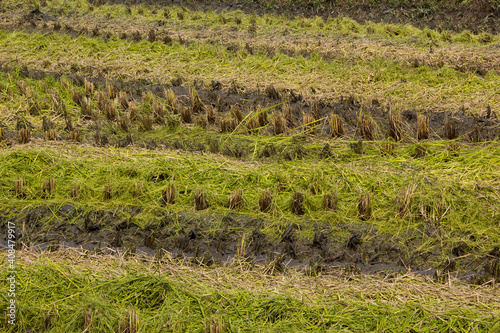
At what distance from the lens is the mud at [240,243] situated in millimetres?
4191

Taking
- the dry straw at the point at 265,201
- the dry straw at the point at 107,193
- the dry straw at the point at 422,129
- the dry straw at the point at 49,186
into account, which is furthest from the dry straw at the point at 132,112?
the dry straw at the point at 422,129

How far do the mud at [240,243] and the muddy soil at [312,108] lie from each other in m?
1.60

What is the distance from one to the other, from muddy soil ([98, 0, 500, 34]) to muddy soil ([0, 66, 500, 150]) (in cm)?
435

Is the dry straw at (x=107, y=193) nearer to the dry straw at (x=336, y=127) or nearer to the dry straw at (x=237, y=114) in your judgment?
the dry straw at (x=237, y=114)

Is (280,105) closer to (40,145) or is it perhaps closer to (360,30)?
(40,145)

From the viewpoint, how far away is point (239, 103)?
738 cm

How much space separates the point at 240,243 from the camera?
14.8 ft

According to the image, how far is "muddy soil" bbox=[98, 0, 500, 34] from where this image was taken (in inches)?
412

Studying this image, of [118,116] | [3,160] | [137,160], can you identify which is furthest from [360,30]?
[3,160]

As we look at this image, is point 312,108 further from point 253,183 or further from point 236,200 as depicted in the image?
point 236,200

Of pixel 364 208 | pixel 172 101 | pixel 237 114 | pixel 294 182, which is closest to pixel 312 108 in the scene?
pixel 237 114

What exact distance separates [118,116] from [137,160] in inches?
59.3

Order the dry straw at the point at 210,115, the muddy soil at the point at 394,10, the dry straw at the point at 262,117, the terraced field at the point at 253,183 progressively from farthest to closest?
the muddy soil at the point at 394,10, the dry straw at the point at 210,115, the dry straw at the point at 262,117, the terraced field at the point at 253,183

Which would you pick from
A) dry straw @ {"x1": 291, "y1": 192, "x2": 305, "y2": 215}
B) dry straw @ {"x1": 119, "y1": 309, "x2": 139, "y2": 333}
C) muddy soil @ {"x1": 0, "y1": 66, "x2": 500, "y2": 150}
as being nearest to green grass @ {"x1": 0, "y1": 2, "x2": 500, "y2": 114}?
muddy soil @ {"x1": 0, "y1": 66, "x2": 500, "y2": 150}
